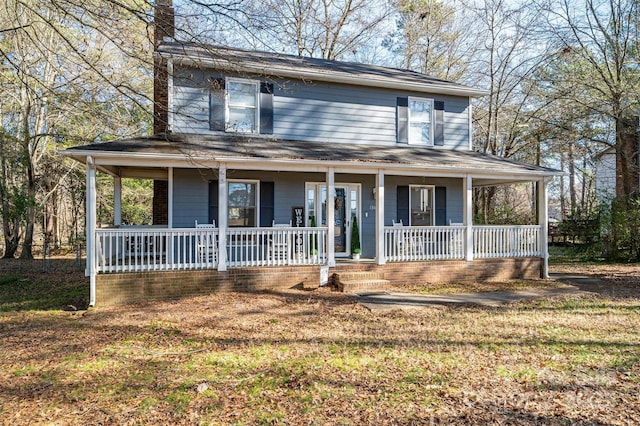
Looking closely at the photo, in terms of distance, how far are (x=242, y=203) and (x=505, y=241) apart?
23.3 ft

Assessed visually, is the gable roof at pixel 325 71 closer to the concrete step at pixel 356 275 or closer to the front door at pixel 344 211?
the front door at pixel 344 211

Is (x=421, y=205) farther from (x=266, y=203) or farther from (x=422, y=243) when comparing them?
(x=266, y=203)

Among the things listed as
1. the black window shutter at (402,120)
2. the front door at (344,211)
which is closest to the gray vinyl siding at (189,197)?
the front door at (344,211)

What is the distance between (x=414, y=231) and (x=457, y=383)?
6.17 metres

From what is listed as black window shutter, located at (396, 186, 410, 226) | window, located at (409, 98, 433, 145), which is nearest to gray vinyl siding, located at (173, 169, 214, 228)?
black window shutter, located at (396, 186, 410, 226)

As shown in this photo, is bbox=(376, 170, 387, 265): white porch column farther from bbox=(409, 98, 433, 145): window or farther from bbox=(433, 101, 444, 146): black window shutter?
bbox=(433, 101, 444, 146): black window shutter

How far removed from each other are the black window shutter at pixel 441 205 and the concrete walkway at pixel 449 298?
11.7 ft

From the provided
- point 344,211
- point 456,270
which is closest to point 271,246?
point 344,211

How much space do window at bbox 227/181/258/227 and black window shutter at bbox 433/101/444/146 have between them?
560 cm

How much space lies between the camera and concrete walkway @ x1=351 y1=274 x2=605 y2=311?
7.62 m

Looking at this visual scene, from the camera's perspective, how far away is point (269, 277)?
8859 millimetres

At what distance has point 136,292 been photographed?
799cm

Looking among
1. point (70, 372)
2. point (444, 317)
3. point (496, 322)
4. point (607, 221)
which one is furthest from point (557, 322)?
point (607, 221)

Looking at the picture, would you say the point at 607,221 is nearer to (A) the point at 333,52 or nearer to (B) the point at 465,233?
(B) the point at 465,233
